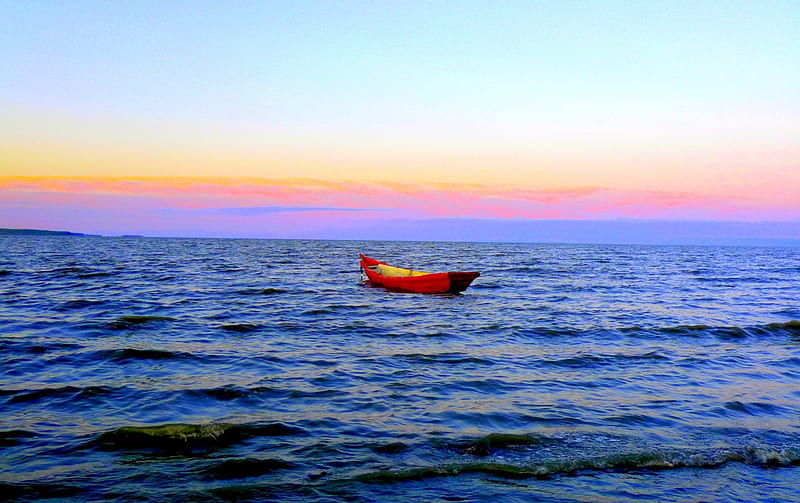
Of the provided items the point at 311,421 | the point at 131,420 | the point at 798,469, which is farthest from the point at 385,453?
the point at 798,469

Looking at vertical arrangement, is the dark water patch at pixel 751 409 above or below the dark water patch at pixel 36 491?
above

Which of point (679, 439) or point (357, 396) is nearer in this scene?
point (679, 439)

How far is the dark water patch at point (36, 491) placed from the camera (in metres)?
5.54

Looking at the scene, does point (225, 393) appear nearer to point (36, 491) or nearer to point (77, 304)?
point (36, 491)

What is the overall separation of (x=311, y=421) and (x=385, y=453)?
1707 mm

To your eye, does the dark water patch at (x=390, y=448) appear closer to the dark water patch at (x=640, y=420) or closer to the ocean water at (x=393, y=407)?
the ocean water at (x=393, y=407)

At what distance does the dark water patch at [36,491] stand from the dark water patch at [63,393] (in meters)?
3.58

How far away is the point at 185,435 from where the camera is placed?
24.3 ft

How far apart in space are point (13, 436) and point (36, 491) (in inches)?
83.0

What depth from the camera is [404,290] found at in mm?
30391

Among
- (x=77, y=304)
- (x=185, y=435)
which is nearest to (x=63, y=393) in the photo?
(x=185, y=435)

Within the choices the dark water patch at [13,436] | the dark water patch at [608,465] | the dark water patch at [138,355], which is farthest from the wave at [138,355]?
the dark water patch at [608,465]

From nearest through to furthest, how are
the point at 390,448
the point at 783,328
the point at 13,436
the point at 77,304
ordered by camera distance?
the point at 390,448, the point at 13,436, the point at 783,328, the point at 77,304

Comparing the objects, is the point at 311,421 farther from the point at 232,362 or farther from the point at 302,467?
the point at 232,362
